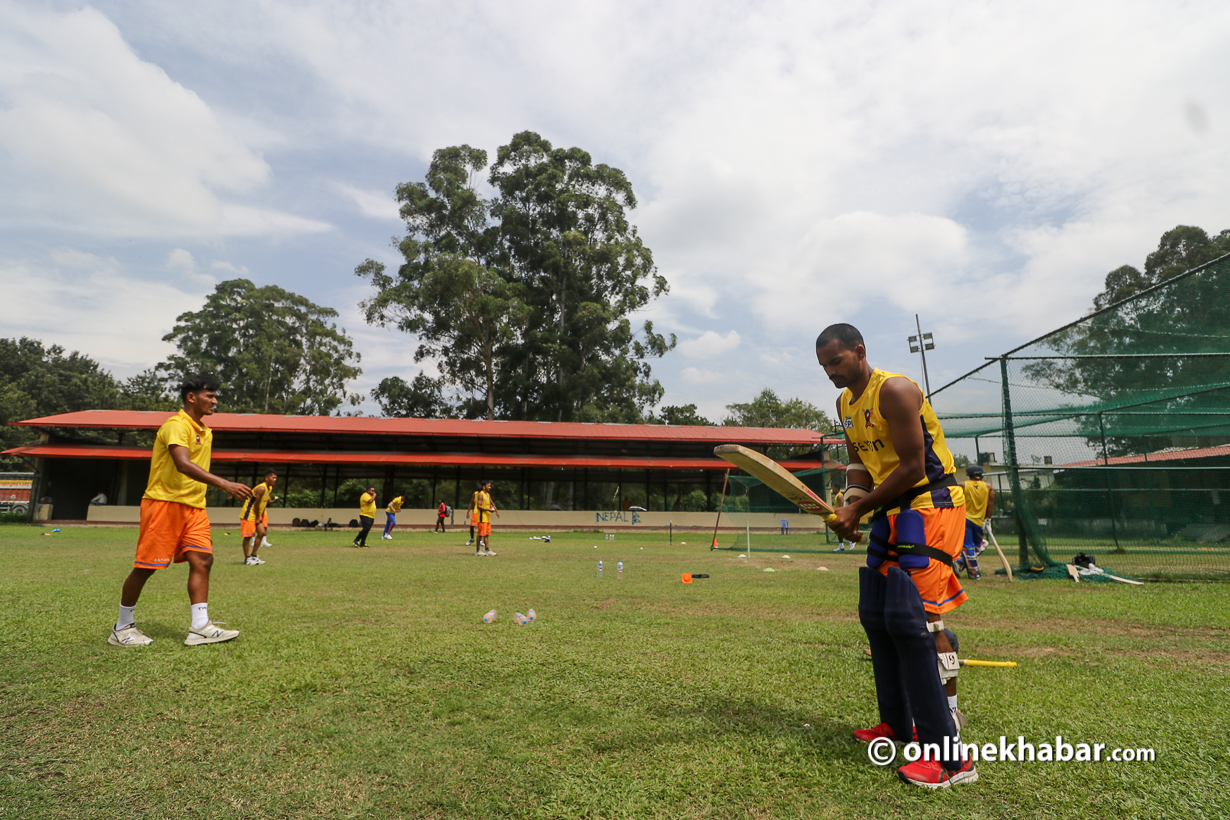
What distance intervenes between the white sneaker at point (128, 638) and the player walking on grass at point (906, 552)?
5575mm

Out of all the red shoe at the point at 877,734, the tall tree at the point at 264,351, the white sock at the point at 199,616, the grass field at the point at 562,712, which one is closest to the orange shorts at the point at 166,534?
the white sock at the point at 199,616

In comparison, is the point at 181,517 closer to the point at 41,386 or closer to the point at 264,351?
the point at 264,351

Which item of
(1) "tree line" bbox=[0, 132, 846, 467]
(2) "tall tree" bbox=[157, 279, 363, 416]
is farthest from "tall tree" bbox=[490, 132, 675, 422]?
(2) "tall tree" bbox=[157, 279, 363, 416]

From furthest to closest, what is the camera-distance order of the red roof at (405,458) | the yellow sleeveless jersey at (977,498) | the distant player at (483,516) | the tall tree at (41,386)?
the tall tree at (41,386) → the red roof at (405,458) → the distant player at (483,516) → the yellow sleeveless jersey at (977,498)

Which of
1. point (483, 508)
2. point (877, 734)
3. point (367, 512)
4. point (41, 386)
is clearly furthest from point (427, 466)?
point (41, 386)

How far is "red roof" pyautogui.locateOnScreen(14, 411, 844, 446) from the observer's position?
3250 cm

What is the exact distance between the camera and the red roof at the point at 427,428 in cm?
3250

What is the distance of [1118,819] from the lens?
2350mm

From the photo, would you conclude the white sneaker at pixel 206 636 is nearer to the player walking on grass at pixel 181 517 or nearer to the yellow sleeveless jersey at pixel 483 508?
the player walking on grass at pixel 181 517

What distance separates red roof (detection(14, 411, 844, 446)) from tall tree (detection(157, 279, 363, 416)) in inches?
688

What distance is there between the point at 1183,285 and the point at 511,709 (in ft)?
37.4

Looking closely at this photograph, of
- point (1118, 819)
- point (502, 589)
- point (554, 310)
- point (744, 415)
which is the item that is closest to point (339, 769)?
point (1118, 819)

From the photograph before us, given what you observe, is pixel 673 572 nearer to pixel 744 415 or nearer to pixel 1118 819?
pixel 1118 819

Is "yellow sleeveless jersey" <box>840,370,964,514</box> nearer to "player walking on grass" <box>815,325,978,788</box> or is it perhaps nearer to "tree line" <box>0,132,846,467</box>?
"player walking on grass" <box>815,325,978,788</box>
